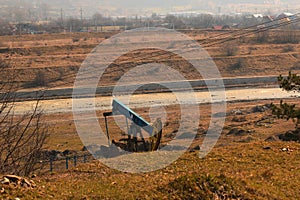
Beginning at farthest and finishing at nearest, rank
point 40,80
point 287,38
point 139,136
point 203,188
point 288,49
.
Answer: point 287,38
point 288,49
point 40,80
point 139,136
point 203,188

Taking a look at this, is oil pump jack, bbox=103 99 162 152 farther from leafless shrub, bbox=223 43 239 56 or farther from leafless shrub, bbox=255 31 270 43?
leafless shrub, bbox=255 31 270 43

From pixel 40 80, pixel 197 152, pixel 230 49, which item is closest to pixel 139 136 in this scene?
pixel 197 152

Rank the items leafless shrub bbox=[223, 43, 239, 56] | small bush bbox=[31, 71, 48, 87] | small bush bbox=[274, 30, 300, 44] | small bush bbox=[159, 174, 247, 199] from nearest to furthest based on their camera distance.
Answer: small bush bbox=[159, 174, 247, 199]
small bush bbox=[31, 71, 48, 87]
leafless shrub bbox=[223, 43, 239, 56]
small bush bbox=[274, 30, 300, 44]

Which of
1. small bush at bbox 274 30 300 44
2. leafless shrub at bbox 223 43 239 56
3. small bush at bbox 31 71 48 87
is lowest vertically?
small bush at bbox 31 71 48 87

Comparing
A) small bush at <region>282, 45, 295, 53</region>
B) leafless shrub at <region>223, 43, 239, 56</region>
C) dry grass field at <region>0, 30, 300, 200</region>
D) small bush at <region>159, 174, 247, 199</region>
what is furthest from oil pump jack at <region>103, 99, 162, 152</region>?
small bush at <region>282, 45, 295, 53</region>

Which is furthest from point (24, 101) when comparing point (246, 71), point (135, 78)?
point (246, 71)

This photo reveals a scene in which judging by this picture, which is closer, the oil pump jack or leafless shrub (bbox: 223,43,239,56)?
the oil pump jack

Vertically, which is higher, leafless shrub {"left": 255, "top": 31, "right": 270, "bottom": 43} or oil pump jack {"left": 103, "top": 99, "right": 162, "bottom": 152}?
leafless shrub {"left": 255, "top": 31, "right": 270, "bottom": 43}

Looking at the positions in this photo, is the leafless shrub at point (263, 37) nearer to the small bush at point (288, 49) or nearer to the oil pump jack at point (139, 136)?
the small bush at point (288, 49)

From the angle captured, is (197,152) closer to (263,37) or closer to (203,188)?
(203,188)

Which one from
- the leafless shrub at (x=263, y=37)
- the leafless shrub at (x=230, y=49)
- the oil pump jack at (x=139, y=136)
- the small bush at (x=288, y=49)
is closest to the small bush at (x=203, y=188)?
the oil pump jack at (x=139, y=136)

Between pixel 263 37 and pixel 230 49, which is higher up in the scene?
pixel 263 37

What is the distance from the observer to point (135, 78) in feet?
125

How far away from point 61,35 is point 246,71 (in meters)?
33.3
